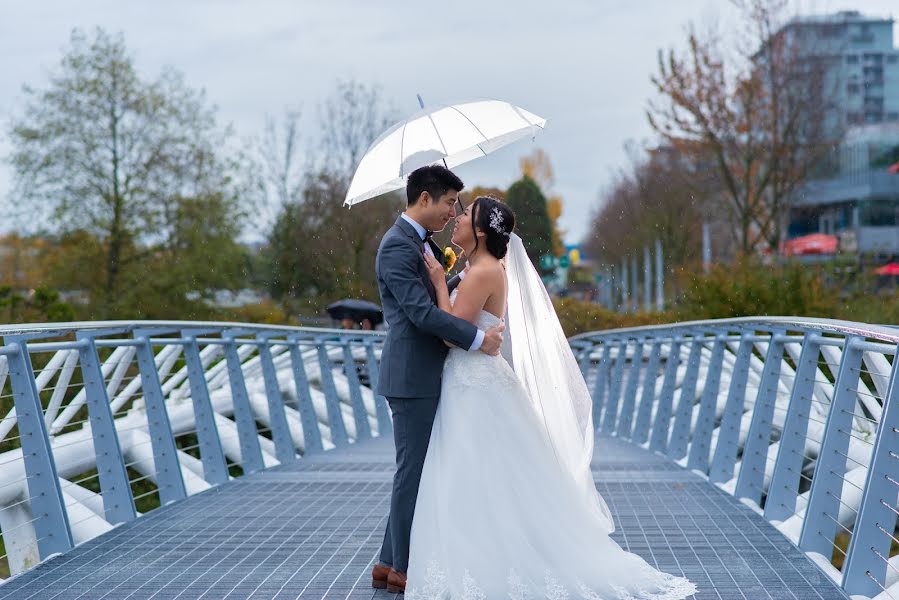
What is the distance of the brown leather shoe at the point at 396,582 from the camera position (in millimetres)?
5344

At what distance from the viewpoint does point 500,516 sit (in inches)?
209

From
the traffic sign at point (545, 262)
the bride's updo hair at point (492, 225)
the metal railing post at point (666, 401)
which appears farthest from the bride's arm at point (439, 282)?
→ the traffic sign at point (545, 262)

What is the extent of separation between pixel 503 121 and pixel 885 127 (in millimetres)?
75299

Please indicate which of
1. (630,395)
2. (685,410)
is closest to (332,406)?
(630,395)

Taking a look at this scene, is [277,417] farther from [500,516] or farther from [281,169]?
[281,169]

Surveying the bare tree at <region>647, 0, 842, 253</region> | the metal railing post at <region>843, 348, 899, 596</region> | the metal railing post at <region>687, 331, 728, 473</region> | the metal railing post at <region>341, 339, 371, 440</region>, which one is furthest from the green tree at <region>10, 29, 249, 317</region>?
the metal railing post at <region>843, 348, 899, 596</region>

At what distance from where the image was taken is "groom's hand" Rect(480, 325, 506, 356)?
5402mm

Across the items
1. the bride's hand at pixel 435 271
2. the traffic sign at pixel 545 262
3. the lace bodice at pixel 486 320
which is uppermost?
the bride's hand at pixel 435 271

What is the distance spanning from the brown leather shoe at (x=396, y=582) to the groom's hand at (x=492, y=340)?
3.33ft

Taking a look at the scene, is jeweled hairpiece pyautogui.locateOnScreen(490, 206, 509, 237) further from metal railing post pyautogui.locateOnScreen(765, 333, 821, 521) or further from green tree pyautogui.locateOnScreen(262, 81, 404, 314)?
green tree pyautogui.locateOnScreen(262, 81, 404, 314)

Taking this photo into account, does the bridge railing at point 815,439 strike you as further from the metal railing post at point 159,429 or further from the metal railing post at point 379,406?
the metal railing post at point 379,406

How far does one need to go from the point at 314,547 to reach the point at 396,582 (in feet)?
4.05

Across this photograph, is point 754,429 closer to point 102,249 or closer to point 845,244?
point 102,249

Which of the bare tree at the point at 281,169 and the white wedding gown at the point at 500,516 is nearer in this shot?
the white wedding gown at the point at 500,516
